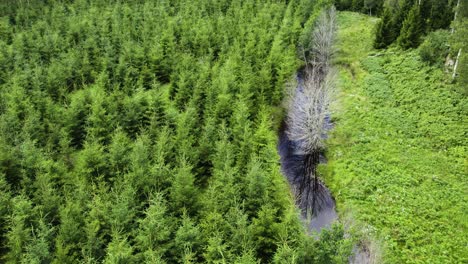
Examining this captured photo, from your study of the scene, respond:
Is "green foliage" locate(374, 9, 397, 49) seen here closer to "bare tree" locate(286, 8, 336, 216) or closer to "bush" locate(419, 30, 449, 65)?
"bush" locate(419, 30, 449, 65)

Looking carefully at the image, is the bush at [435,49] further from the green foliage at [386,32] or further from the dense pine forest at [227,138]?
the green foliage at [386,32]

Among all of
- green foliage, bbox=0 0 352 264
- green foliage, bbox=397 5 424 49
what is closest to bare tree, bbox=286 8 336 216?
green foliage, bbox=0 0 352 264

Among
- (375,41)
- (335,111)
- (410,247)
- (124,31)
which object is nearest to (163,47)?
(124,31)

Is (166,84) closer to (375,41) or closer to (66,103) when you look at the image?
(66,103)

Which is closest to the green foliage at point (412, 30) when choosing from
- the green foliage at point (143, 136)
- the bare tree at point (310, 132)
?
the green foliage at point (143, 136)

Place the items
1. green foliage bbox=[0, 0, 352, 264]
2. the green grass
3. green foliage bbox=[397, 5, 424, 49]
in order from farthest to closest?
→ green foliage bbox=[397, 5, 424, 49]
the green grass
green foliage bbox=[0, 0, 352, 264]

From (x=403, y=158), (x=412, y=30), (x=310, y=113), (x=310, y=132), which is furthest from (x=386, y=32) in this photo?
(x=310, y=132)

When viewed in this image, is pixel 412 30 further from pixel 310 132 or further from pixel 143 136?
pixel 143 136
